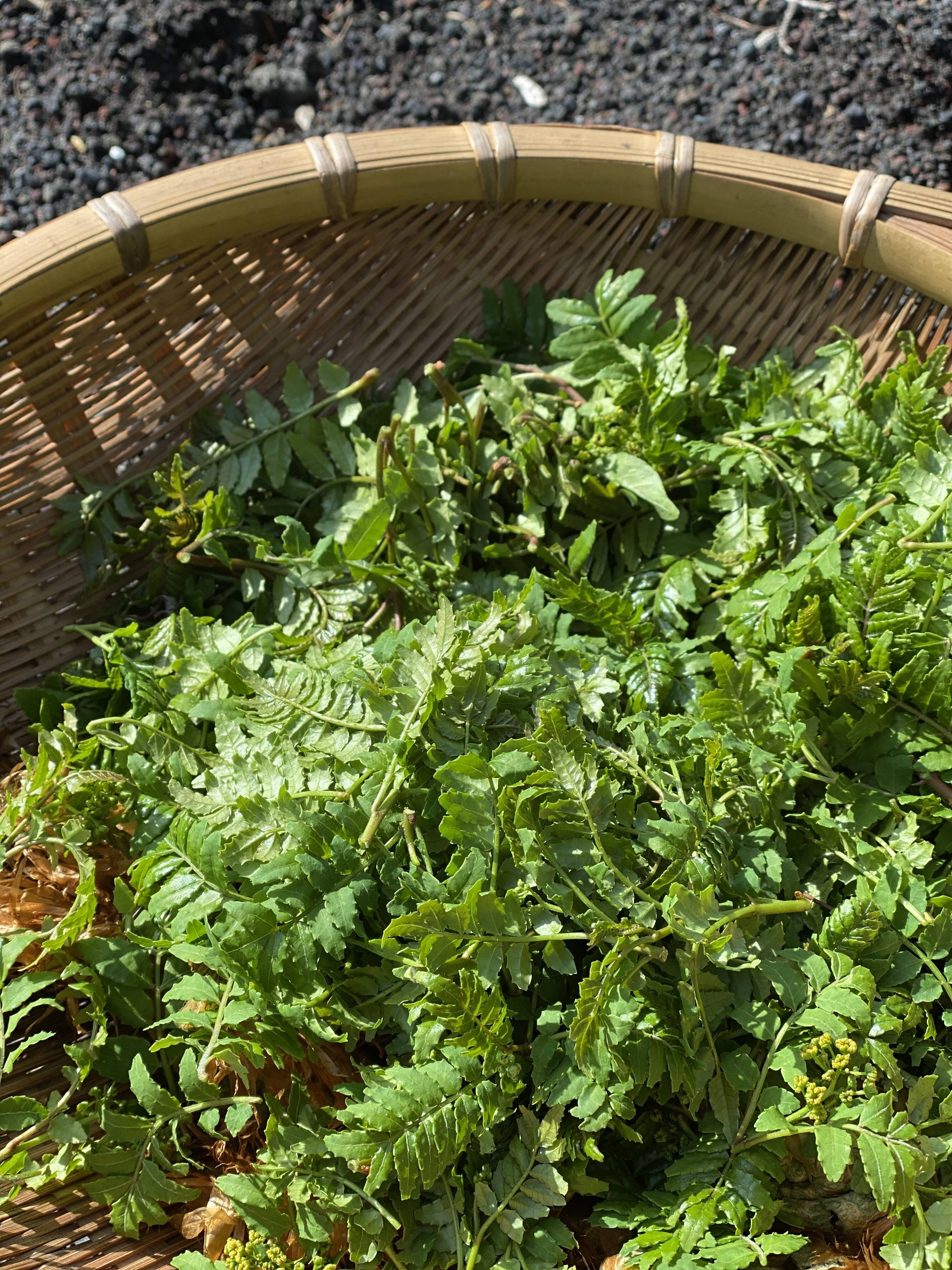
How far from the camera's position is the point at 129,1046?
5.21 feet

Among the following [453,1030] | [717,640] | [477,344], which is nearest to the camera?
[453,1030]

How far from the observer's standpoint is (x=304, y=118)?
10.8 feet

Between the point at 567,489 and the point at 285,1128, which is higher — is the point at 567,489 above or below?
above

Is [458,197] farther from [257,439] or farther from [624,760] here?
[624,760]

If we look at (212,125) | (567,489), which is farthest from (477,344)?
(212,125)

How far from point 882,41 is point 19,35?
2.63 metres

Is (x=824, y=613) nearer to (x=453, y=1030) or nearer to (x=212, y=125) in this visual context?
(x=453, y=1030)

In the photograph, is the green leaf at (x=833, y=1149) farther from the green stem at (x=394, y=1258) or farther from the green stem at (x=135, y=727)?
the green stem at (x=135, y=727)

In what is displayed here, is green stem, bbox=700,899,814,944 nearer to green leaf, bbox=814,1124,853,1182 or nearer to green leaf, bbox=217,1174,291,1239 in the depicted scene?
green leaf, bbox=814,1124,853,1182

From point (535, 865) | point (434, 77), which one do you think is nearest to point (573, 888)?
point (535, 865)

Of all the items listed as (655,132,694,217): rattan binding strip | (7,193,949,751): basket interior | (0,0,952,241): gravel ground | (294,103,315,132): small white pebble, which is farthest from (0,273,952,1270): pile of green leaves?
(294,103,315,132): small white pebble

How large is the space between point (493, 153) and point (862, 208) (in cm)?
72

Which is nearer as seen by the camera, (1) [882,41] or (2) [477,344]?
(2) [477,344]

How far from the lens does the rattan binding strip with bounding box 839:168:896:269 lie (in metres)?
2.04
